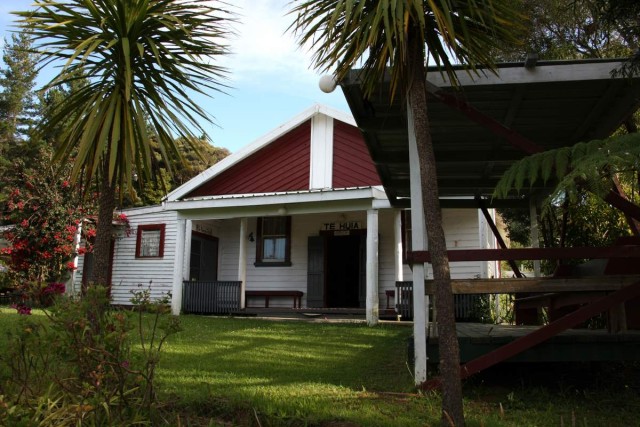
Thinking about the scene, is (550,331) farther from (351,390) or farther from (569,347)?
(351,390)

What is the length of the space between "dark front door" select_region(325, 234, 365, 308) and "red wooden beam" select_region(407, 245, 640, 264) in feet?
33.6

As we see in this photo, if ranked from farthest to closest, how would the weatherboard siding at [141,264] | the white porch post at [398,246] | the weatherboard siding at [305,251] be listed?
1. the weatherboard siding at [141,264]
2. the weatherboard siding at [305,251]
3. the white porch post at [398,246]

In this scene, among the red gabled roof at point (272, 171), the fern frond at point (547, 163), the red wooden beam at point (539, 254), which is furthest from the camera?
the red gabled roof at point (272, 171)

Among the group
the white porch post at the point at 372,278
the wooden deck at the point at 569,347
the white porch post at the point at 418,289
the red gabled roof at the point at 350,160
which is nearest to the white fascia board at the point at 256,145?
the red gabled roof at the point at 350,160

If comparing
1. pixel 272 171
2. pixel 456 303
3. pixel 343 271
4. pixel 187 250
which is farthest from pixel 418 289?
pixel 187 250

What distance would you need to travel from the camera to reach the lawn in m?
4.14

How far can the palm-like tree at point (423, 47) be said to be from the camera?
3502mm

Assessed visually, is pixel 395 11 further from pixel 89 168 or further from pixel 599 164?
pixel 89 168

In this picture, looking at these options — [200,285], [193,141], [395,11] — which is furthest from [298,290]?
[395,11]

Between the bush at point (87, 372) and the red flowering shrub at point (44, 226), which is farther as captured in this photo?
the red flowering shrub at point (44, 226)

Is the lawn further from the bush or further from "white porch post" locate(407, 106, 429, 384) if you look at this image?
the bush

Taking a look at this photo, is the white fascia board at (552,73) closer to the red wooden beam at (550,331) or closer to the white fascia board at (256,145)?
the red wooden beam at (550,331)

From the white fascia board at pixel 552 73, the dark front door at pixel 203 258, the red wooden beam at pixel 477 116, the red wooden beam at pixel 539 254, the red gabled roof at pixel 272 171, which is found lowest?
the red wooden beam at pixel 539 254

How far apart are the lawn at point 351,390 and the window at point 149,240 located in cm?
998
